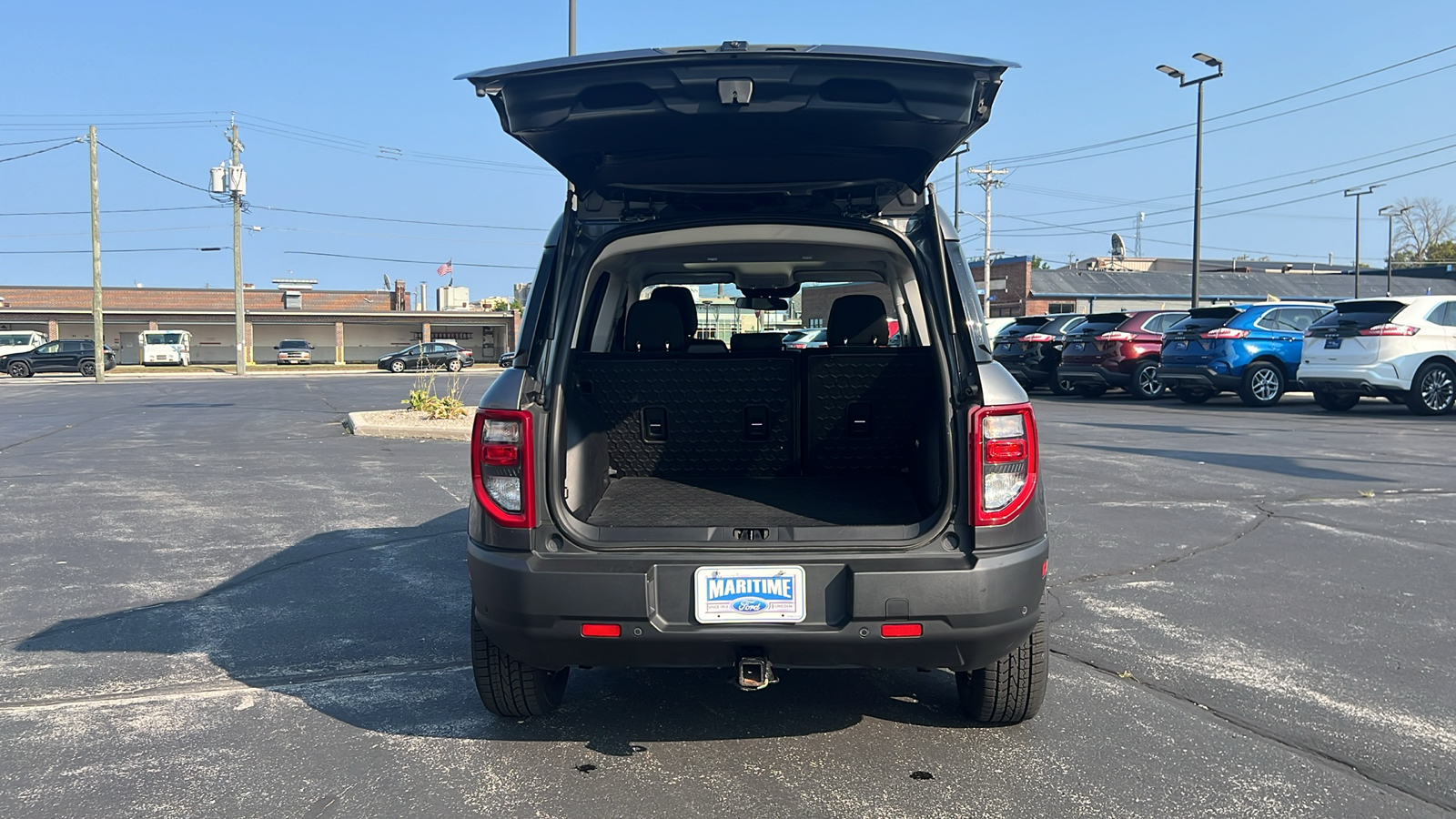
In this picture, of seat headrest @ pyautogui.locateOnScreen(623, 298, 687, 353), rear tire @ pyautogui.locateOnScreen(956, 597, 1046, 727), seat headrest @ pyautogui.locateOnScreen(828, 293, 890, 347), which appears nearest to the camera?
rear tire @ pyautogui.locateOnScreen(956, 597, 1046, 727)

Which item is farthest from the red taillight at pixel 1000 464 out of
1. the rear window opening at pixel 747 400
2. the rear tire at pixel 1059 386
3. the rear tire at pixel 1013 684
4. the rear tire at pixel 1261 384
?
the rear tire at pixel 1059 386

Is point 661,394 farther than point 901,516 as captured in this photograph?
Yes

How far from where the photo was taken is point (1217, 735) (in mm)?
3611

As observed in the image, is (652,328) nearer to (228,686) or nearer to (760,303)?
(760,303)

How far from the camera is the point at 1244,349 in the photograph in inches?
671

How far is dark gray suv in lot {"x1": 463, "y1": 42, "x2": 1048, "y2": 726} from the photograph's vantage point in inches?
122

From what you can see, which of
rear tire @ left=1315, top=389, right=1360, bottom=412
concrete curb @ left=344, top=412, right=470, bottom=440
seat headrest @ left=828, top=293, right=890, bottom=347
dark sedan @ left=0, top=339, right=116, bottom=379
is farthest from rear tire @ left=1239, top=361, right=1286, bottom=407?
dark sedan @ left=0, top=339, right=116, bottom=379

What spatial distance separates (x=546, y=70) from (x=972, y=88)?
1249 mm

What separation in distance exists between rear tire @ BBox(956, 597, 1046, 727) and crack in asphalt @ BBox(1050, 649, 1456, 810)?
69 centimetres

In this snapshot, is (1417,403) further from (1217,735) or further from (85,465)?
(85,465)

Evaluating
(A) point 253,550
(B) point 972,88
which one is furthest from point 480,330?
(B) point 972,88

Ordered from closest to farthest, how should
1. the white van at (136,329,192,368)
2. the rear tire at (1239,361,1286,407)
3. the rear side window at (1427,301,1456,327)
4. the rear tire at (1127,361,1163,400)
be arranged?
the rear side window at (1427,301,1456,327) → the rear tire at (1239,361,1286,407) → the rear tire at (1127,361,1163,400) → the white van at (136,329,192,368)

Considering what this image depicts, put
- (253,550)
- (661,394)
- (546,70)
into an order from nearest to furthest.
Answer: (546,70)
(661,394)
(253,550)

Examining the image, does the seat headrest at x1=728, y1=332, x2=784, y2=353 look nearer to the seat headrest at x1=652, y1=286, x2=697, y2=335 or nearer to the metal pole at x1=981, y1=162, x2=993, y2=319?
the seat headrest at x1=652, y1=286, x2=697, y2=335
